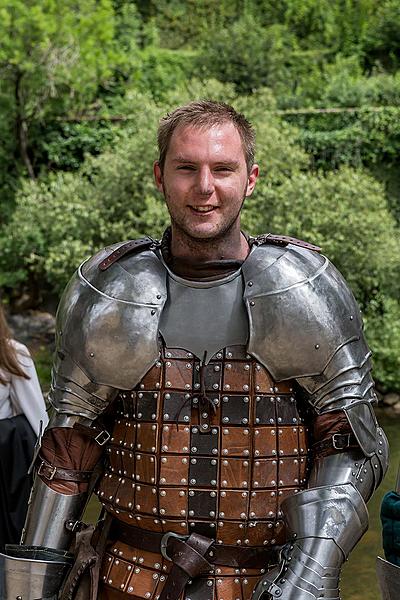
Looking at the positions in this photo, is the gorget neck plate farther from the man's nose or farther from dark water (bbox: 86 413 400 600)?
dark water (bbox: 86 413 400 600)

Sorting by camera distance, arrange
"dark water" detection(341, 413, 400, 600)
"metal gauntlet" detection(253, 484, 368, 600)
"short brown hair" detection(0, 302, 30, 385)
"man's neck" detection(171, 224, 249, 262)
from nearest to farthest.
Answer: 1. "metal gauntlet" detection(253, 484, 368, 600)
2. "man's neck" detection(171, 224, 249, 262)
3. "short brown hair" detection(0, 302, 30, 385)
4. "dark water" detection(341, 413, 400, 600)

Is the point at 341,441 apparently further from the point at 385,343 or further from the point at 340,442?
the point at 385,343

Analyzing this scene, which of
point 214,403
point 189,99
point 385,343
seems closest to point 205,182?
point 214,403

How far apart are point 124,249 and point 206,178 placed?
1.05ft

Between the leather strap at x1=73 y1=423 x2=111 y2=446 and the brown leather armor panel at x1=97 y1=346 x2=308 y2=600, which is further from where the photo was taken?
the leather strap at x1=73 y1=423 x2=111 y2=446

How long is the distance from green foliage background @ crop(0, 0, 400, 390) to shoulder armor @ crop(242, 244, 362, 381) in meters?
9.36

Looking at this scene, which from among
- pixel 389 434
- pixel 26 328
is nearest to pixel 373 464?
pixel 389 434

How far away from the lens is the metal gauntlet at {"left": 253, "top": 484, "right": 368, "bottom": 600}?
7.59 feet

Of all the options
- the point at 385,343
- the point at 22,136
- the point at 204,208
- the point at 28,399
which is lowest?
the point at 385,343

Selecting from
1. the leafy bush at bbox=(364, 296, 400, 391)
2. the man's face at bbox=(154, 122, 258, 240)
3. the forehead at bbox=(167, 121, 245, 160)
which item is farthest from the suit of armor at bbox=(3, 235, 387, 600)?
the leafy bush at bbox=(364, 296, 400, 391)

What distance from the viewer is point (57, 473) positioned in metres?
2.65

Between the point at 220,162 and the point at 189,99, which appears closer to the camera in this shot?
the point at 220,162

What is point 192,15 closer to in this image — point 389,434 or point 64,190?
point 64,190

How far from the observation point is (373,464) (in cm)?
249
